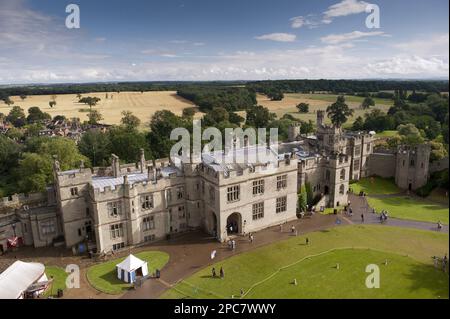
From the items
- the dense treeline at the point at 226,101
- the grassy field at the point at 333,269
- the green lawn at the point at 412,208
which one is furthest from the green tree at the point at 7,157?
→ the dense treeline at the point at 226,101

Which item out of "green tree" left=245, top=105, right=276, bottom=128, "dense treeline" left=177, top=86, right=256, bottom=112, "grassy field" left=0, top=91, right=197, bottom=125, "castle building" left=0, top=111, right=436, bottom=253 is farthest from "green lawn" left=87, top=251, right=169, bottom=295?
"dense treeline" left=177, top=86, right=256, bottom=112

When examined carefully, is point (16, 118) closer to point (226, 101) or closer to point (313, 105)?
point (226, 101)

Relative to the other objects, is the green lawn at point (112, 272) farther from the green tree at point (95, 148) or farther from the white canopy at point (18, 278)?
the green tree at point (95, 148)

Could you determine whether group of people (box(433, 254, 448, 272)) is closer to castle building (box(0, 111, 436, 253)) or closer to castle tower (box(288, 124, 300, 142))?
castle building (box(0, 111, 436, 253))

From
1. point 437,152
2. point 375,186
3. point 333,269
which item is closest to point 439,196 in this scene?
point 375,186
